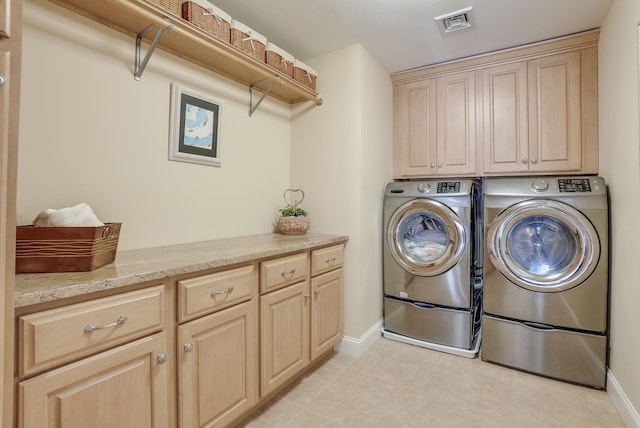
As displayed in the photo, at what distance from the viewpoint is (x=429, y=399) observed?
1.86m

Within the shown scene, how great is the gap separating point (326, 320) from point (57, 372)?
1510mm

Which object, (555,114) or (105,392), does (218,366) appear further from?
(555,114)

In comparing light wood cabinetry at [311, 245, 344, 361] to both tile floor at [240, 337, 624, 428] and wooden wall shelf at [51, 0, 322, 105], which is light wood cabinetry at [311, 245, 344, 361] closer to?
tile floor at [240, 337, 624, 428]

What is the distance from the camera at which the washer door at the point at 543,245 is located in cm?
197

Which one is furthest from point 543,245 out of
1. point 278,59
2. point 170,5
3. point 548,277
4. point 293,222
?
point 170,5

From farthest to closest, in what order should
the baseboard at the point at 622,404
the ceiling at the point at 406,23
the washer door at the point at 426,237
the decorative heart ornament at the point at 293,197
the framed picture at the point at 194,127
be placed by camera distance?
1. the decorative heart ornament at the point at 293,197
2. the washer door at the point at 426,237
3. the ceiling at the point at 406,23
4. the framed picture at the point at 194,127
5. the baseboard at the point at 622,404

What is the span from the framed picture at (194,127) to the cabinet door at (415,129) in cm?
162

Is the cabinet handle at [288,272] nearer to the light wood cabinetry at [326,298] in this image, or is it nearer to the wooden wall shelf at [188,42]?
the light wood cabinetry at [326,298]

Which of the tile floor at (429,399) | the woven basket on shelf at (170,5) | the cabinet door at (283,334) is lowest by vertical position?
the tile floor at (429,399)

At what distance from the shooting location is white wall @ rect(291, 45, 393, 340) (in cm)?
239

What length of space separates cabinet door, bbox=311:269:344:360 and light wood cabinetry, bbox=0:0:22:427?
1.43 m

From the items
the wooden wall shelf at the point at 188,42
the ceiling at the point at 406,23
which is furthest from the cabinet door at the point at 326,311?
the ceiling at the point at 406,23

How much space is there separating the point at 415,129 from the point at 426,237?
0.98m

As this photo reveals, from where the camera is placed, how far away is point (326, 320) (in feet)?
7.13
